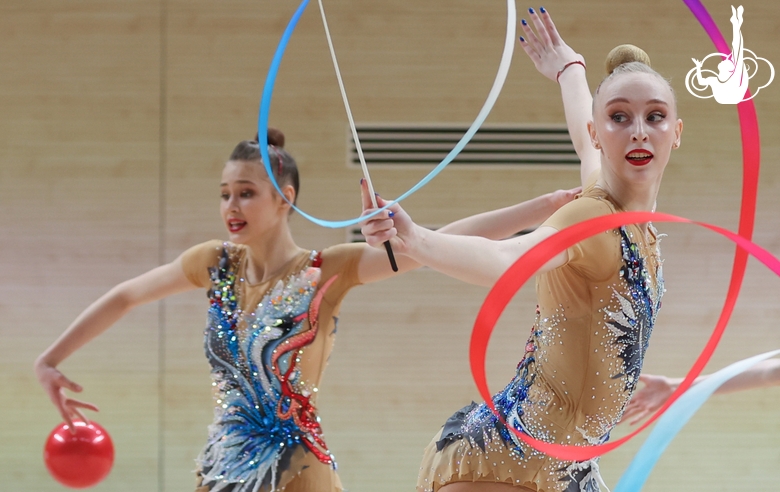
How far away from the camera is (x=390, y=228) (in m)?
1.44

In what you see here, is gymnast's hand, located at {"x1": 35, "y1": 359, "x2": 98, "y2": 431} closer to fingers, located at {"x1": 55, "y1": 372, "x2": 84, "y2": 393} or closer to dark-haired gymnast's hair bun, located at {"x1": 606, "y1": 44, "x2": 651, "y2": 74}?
fingers, located at {"x1": 55, "y1": 372, "x2": 84, "y2": 393}

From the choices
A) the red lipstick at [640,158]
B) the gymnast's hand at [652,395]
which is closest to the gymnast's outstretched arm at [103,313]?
the gymnast's hand at [652,395]

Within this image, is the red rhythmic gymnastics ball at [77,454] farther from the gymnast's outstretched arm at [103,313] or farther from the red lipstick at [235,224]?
the red lipstick at [235,224]

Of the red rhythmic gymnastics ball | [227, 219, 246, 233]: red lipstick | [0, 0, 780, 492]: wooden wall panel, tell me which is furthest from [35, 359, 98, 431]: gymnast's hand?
[0, 0, 780, 492]: wooden wall panel

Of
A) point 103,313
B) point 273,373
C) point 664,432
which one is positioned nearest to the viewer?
point 664,432

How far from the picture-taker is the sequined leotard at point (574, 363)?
1629mm

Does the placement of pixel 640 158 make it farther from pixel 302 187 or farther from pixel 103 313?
pixel 302 187

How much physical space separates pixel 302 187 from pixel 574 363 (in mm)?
2436

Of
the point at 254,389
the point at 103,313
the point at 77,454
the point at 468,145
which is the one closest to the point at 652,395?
the point at 254,389

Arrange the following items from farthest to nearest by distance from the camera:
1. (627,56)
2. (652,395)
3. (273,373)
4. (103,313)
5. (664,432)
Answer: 1. (103,313)
2. (273,373)
3. (652,395)
4. (627,56)
5. (664,432)

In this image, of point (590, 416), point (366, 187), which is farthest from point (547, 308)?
point (366, 187)

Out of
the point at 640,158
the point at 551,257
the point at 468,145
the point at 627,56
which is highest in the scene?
the point at 468,145

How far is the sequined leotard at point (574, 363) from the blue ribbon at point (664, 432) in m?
0.24

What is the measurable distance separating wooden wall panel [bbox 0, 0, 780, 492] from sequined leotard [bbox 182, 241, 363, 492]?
154 centimetres
